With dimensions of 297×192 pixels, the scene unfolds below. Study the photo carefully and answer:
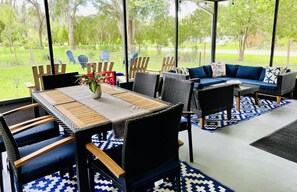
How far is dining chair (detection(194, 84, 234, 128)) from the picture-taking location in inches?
140

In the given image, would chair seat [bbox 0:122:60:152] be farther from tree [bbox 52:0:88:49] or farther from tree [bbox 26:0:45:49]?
tree [bbox 52:0:88:49]

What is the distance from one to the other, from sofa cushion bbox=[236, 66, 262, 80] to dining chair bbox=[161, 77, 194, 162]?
12.7 feet

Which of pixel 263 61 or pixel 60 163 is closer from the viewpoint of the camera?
pixel 60 163

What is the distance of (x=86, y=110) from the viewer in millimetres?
2127

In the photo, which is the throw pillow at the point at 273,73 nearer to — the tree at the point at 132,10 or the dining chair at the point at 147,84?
the tree at the point at 132,10

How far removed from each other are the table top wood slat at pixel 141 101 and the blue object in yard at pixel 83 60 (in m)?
2.30

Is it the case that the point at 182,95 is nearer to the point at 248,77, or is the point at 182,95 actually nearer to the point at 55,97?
the point at 55,97

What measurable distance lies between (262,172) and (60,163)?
2.08 metres

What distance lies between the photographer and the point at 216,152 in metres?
2.91

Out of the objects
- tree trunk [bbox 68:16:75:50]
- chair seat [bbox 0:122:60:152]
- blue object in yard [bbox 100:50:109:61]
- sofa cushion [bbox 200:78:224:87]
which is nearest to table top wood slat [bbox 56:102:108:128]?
chair seat [bbox 0:122:60:152]

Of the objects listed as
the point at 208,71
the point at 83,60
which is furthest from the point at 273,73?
the point at 83,60

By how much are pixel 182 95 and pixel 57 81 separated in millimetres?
1851

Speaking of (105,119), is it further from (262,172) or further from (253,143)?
(253,143)

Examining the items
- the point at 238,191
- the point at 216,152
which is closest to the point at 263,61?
the point at 216,152
